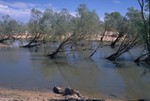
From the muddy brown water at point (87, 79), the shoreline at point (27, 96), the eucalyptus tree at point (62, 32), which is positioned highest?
the eucalyptus tree at point (62, 32)

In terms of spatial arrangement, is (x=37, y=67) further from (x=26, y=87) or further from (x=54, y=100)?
(x=54, y=100)

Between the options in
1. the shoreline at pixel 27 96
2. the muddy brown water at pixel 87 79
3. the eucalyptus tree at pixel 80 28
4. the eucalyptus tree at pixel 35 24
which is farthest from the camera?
the eucalyptus tree at pixel 35 24

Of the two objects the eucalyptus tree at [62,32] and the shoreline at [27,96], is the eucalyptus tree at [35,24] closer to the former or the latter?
the eucalyptus tree at [62,32]

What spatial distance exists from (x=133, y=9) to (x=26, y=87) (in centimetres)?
3062

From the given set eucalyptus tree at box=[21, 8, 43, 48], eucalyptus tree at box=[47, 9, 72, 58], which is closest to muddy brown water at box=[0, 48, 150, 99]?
eucalyptus tree at box=[47, 9, 72, 58]

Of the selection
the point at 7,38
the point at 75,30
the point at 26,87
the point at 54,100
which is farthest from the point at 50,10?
the point at 54,100

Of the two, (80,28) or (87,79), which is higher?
(80,28)

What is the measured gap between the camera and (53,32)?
6250 centimetres

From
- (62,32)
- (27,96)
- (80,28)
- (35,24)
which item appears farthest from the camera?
(35,24)

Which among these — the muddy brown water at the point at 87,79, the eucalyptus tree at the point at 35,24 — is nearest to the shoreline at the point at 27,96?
the muddy brown water at the point at 87,79

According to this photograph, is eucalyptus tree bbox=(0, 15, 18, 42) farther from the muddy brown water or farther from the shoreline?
the shoreline

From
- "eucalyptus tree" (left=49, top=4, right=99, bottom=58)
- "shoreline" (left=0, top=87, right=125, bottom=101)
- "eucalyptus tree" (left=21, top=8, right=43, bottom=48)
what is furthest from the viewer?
"eucalyptus tree" (left=21, top=8, right=43, bottom=48)

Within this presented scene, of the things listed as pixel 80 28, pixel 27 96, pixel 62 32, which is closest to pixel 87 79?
pixel 27 96

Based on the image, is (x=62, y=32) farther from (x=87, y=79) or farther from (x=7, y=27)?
(x=7, y=27)
